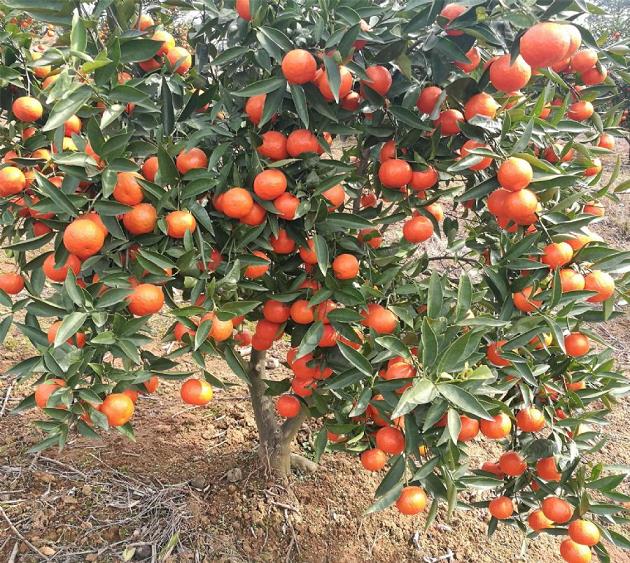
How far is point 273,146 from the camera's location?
4.52ft

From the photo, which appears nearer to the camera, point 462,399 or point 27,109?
point 462,399

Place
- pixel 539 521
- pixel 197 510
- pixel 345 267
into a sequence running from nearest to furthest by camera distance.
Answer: pixel 345 267
pixel 539 521
pixel 197 510

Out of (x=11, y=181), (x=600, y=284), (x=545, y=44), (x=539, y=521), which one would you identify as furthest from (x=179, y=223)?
(x=539, y=521)

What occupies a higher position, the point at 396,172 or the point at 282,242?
the point at 396,172

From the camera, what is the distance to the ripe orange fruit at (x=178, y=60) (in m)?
1.48

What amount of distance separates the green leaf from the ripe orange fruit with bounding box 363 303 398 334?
314mm

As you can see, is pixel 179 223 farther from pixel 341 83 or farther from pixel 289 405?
pixel 289 405

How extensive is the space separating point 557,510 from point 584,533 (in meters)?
0.11

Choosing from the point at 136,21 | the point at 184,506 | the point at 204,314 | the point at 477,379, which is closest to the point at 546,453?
the point at 477,379

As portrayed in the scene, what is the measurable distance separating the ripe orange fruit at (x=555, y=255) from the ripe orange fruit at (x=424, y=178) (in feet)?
1.16

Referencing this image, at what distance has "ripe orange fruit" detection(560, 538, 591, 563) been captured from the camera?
1.55 metres

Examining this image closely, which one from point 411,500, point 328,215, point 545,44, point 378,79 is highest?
point 545,44

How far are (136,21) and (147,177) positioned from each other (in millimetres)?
524

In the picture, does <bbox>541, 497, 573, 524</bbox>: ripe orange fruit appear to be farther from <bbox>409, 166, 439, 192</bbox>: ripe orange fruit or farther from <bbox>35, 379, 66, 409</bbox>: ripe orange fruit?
<bbox>35, 379, 66, 409</bbox>: ripe orange fruit
